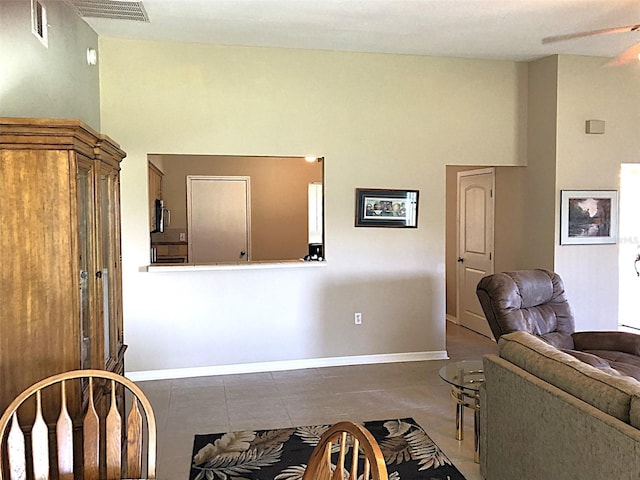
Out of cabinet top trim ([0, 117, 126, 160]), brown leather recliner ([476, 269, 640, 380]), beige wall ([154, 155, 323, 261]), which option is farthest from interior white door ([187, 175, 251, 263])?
cabinet top trim ([0, 117, 126, 160])

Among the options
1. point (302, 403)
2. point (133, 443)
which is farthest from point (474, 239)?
point (133, 443)

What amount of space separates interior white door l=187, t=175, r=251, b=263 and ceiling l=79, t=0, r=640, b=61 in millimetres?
3171

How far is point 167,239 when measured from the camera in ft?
24.7

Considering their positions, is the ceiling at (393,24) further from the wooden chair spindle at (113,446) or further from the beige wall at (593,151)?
the wooden chair spindle at (113,446)

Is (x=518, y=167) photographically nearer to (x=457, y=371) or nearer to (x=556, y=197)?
(x=556, y=197)

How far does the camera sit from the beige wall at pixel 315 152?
16.0 ft

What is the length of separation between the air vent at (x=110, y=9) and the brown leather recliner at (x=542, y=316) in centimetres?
323

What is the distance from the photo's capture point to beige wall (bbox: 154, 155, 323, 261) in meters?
7.74

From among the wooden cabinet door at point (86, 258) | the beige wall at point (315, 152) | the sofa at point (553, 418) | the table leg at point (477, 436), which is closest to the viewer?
the sofa at point (553, 418)

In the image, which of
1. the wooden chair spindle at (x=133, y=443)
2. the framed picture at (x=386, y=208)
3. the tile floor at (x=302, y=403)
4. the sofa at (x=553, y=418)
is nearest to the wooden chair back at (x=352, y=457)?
the wooden chair spindle at (x=133, y=443)

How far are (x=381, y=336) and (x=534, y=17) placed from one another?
3.11 meters

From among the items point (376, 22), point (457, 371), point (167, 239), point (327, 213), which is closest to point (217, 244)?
point (167, 239)

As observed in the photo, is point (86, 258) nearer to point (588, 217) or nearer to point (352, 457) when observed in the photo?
point (352, 457)

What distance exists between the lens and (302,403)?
4297 mm
